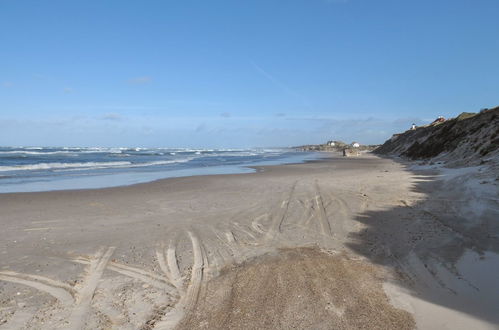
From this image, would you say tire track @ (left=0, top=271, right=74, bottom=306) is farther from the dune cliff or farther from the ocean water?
the dune cliff

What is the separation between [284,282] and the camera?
5.35 metres

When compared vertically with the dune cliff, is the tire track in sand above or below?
below

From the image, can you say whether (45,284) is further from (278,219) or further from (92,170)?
(92,170)

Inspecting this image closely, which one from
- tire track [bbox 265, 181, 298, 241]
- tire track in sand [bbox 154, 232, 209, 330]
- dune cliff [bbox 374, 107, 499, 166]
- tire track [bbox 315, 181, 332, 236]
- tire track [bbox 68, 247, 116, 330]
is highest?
dune cliff [bbox 374, 107, 499, 166]

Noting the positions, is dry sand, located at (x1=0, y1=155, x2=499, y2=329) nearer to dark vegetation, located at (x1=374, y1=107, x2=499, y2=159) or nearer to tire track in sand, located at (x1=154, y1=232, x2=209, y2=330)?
tire track in sand, located at (x1=154, y1=232, x2=209, y2=330)

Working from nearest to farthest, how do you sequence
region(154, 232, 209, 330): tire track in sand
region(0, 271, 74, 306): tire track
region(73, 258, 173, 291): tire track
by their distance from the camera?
region(154, 232, 209, 330): tire track in sand
region(0, 271, 74, 306): tire track
region(73, 258, 173, 291): tire track

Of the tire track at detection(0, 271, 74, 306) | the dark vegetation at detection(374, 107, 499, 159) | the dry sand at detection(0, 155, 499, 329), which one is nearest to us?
the dry sand at detection(0, 155, 499, 329)

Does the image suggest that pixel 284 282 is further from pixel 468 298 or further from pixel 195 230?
pixel 195 230

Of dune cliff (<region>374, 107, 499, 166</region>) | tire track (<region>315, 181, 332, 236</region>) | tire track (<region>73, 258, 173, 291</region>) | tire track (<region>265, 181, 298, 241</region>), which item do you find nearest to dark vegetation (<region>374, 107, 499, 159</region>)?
dune cliff (<region>374, 107, 499, 166</region>)

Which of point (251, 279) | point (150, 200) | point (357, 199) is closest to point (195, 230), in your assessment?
point (251, 279)

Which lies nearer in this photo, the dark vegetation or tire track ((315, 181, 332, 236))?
tire track ((315, 181, 332, 236))

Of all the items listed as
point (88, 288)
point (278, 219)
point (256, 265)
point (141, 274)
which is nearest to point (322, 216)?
point (278, 219)

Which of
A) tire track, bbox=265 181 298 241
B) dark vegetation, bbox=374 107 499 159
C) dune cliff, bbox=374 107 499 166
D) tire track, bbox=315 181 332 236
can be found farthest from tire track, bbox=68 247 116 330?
dark vegetation, bbox=374 107 499 159

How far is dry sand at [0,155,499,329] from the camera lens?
4355 mm
